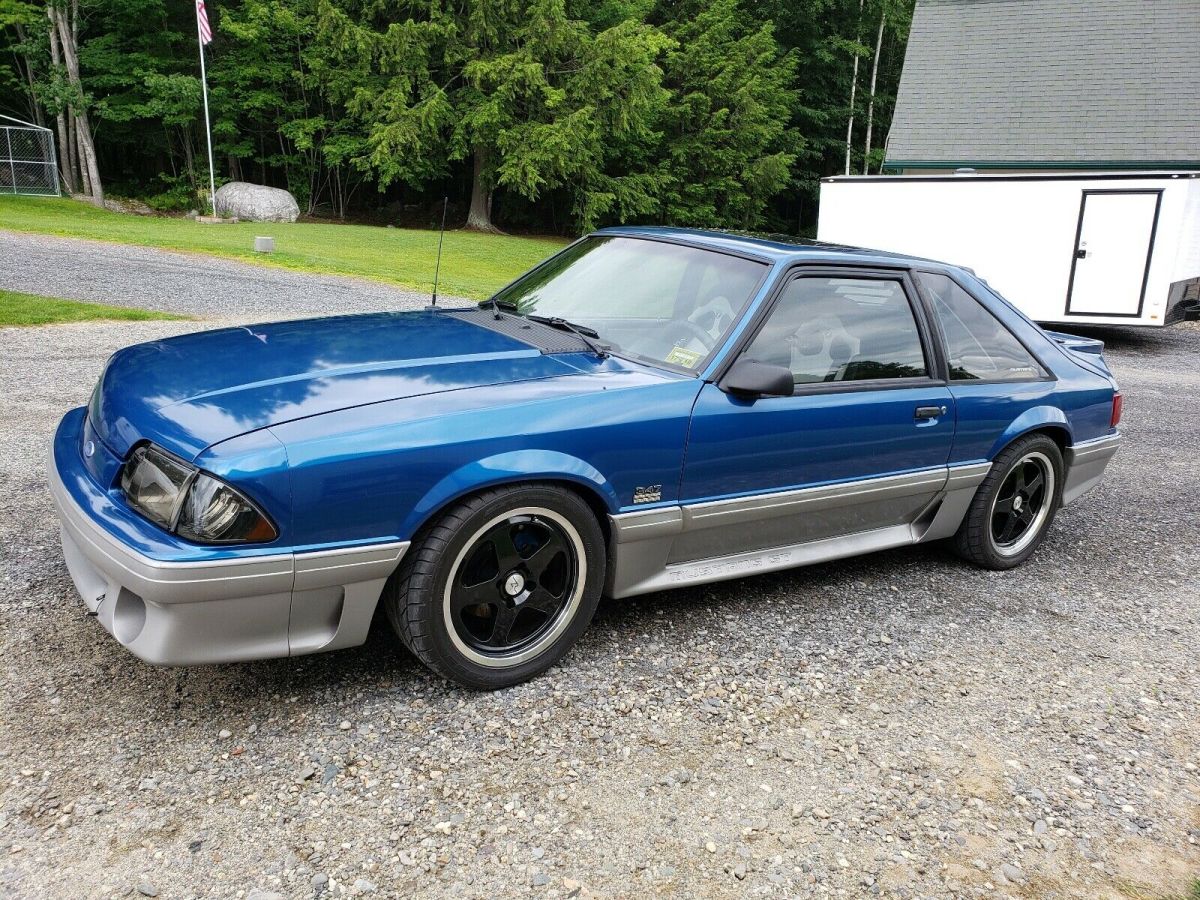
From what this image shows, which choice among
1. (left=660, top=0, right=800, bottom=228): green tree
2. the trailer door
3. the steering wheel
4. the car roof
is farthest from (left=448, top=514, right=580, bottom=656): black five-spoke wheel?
(left=660, top=0, right=800, bottom=228): green tree

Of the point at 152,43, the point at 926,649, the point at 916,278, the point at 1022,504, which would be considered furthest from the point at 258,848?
the point at 152,43

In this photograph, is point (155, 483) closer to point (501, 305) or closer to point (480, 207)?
point (501, 305)

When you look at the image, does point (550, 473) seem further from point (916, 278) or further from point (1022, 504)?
point (1022, 504)

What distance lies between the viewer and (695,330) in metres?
3.67

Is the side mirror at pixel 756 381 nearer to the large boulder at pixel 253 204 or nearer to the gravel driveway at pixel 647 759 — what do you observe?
the gravel driveway at pixel 647 759

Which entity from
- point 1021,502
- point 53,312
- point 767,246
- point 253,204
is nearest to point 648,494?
point 767,246

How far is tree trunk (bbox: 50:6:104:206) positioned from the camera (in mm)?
29453

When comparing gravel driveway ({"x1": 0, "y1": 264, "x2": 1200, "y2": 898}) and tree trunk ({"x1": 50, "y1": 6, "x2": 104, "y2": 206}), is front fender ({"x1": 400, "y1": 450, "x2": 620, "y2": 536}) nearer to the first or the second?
gravel driveway ({"x1": 0, "y1": 264, "x2": 1200, "y2": 898})

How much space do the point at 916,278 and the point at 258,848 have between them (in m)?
3.43

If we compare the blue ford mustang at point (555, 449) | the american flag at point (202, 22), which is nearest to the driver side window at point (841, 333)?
the blue ford mustang at point (555, 449)

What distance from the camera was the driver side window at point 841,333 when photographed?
144 inches

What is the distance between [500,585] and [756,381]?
1.14 metres

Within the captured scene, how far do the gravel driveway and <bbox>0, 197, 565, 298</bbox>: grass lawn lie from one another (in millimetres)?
11801

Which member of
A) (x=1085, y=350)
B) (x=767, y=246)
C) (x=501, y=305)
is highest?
(x=767, y=246)
